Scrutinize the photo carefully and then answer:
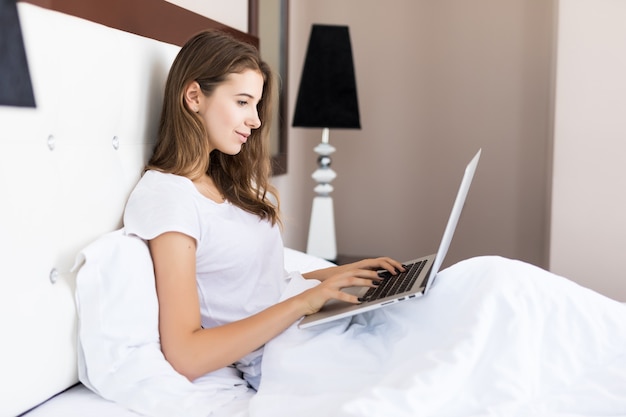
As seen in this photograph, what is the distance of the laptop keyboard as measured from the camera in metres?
1.31

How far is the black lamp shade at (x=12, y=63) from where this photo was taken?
1044mm

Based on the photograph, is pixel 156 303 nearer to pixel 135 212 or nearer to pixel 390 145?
pixel 135 212

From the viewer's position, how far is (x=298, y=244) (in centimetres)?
359

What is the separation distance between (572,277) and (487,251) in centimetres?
71

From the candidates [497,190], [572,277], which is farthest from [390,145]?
[572,277]

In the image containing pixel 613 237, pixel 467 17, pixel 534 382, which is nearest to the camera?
pixel 534 382

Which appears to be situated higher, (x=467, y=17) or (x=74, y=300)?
(x=467, y=17)

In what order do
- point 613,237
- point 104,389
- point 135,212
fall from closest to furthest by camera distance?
point 104,389 < point 135,212 < point 613,237

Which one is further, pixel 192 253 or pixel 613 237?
pixel 613 237

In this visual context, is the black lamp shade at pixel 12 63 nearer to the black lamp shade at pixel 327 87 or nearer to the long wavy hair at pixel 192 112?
the long wavy hair at pixel 192 112

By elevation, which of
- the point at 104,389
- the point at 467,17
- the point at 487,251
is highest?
the point at 467,17

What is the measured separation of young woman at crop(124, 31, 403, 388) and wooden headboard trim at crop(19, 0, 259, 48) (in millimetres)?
160

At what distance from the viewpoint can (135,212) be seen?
1.33 metres

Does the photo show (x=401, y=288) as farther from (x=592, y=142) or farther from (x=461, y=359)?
(x=592, y=142)
